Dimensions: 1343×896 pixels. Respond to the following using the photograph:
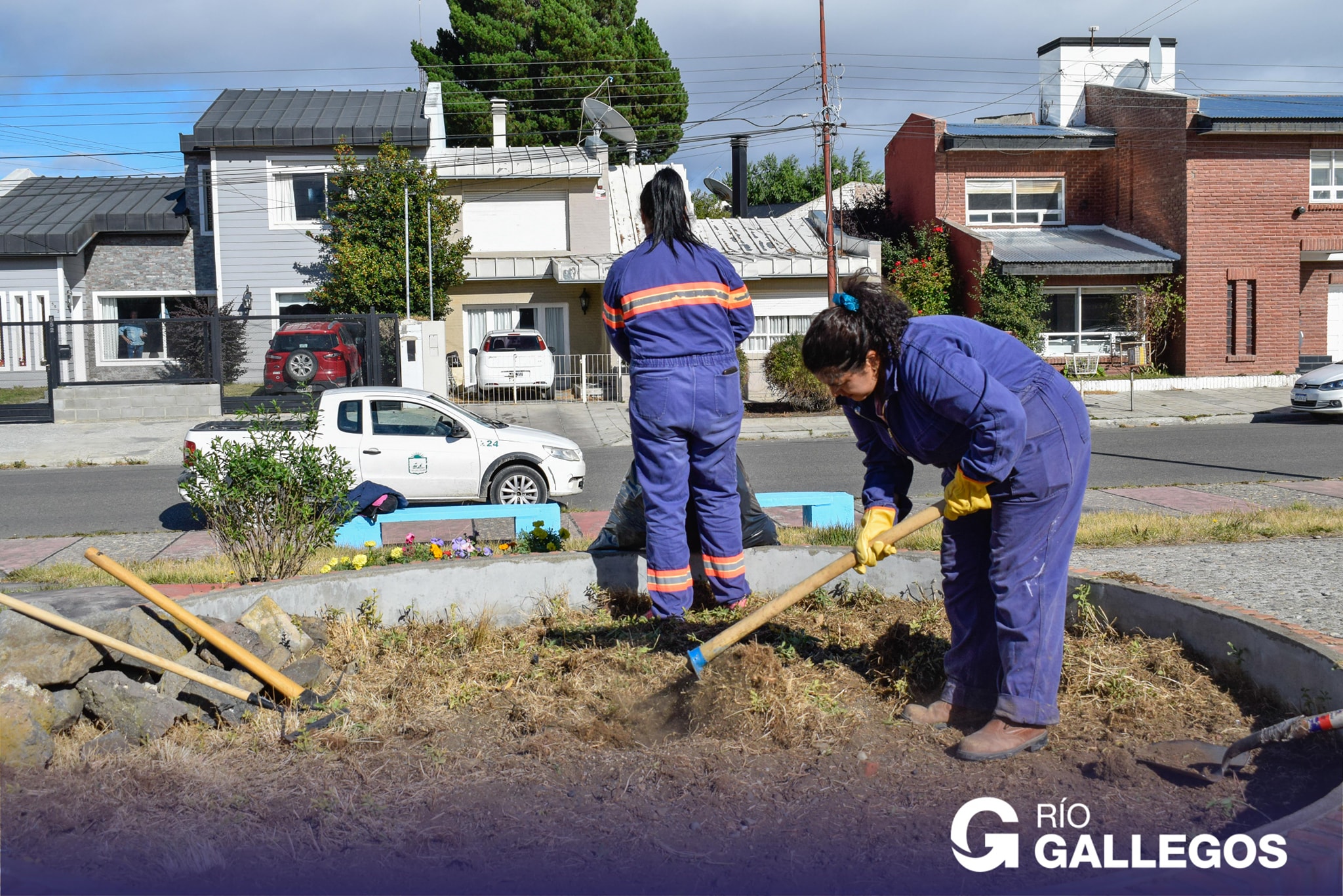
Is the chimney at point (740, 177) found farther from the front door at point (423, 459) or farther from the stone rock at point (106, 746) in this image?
the stone rock at point (106, 746)

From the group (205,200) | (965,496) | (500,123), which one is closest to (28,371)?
(205,200)

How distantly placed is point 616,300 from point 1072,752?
8.94ft

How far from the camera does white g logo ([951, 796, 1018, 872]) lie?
3.06 m

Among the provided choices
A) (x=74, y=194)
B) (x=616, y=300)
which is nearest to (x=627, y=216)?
(x=74, y=194)

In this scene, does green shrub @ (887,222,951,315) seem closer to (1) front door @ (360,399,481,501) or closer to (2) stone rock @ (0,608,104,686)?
(1) front door @ (360,399,481,501)

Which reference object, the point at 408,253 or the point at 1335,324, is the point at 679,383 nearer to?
the point at 408,253

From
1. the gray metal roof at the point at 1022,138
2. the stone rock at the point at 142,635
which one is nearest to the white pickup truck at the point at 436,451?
the stone rock at the point at 142,635

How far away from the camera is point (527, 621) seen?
5.33 meters

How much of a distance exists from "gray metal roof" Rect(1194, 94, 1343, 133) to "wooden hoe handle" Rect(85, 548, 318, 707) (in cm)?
2683

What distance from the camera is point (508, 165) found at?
26.9 metres

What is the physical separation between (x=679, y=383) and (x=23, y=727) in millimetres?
2811

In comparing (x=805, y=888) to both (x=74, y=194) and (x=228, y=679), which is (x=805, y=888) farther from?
(x=74, y=194)

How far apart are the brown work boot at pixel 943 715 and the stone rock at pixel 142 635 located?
2.79 m

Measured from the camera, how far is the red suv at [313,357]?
21438 mm
